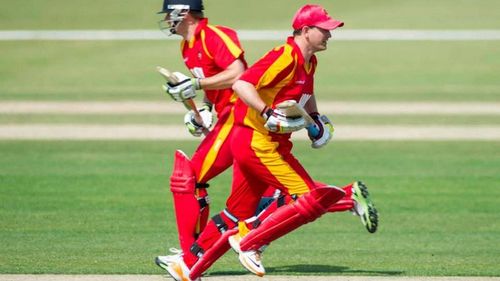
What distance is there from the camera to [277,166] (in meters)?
7.18

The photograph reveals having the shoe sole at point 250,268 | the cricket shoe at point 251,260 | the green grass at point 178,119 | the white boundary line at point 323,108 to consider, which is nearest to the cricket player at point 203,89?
the cricket shoe at point 251,260

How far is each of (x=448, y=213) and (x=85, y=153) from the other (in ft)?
16.9

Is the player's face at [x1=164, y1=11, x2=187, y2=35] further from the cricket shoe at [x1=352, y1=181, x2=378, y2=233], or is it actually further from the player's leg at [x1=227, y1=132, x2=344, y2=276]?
the cricket shoe at [x1=352, y1=181, x2=378, y2=233]

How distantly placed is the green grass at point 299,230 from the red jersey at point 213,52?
46.6 inches

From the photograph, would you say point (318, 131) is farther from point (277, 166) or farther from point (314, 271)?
point (314, 271)

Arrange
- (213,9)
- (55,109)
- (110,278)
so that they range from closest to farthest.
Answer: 1. (110,278)
2. (55,109)
3. (213,9)

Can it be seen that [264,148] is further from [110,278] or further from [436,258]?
[436,258]

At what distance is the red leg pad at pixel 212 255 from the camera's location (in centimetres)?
740

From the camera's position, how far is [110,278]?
7586mm

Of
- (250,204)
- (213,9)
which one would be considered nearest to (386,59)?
(213,9)

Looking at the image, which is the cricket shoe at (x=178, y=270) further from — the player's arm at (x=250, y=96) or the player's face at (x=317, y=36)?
the player's face at (x=317, y=36)

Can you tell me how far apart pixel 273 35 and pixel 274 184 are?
60.1 feet

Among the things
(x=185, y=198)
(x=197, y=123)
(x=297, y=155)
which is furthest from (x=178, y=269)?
(x=297, y=155)

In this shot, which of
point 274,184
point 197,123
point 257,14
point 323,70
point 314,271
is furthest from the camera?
point 257,14
